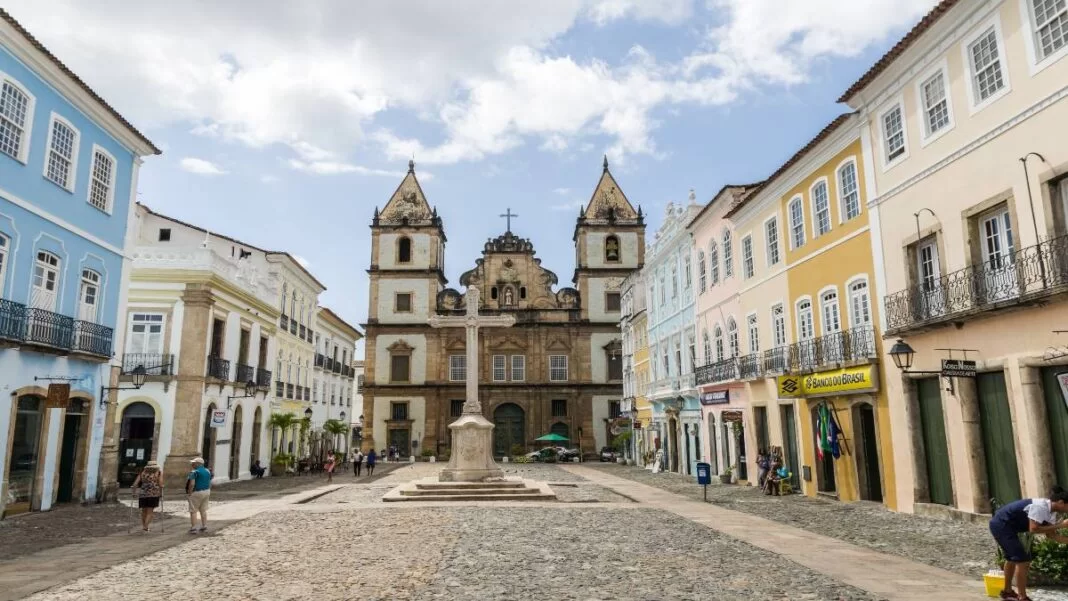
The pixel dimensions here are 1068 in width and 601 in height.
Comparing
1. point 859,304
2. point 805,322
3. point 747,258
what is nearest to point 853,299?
point 859,304

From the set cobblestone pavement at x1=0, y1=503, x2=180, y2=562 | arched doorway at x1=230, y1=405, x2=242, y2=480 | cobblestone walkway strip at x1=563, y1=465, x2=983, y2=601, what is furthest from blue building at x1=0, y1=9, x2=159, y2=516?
cobblestone walkway strip at x1=563, y1=465, x2=983, y2=601

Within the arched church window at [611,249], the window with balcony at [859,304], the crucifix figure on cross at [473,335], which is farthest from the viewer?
the arched church window at [611,249]

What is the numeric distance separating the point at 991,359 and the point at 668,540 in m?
6.40

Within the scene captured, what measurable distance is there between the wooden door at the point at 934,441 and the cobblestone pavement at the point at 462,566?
5.04 metres

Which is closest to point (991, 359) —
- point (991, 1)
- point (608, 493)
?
point (991, 1)

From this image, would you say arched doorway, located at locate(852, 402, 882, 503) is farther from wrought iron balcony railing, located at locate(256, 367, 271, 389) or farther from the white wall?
the white wall

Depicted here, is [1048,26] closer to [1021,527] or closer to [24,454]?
[1021,527]

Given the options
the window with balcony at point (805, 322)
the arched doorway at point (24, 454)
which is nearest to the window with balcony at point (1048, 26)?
the window with balcony at point (805, 322)

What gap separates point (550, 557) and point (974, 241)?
927cm

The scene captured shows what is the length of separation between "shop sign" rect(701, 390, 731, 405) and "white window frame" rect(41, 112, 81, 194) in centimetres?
2009

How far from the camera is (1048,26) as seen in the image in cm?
1097

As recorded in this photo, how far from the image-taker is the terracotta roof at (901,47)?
12812 millimetres

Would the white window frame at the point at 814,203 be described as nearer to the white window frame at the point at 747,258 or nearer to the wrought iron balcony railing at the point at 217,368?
the white window frame at the point at 747,258

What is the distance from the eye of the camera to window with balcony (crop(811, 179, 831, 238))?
18.2 m
